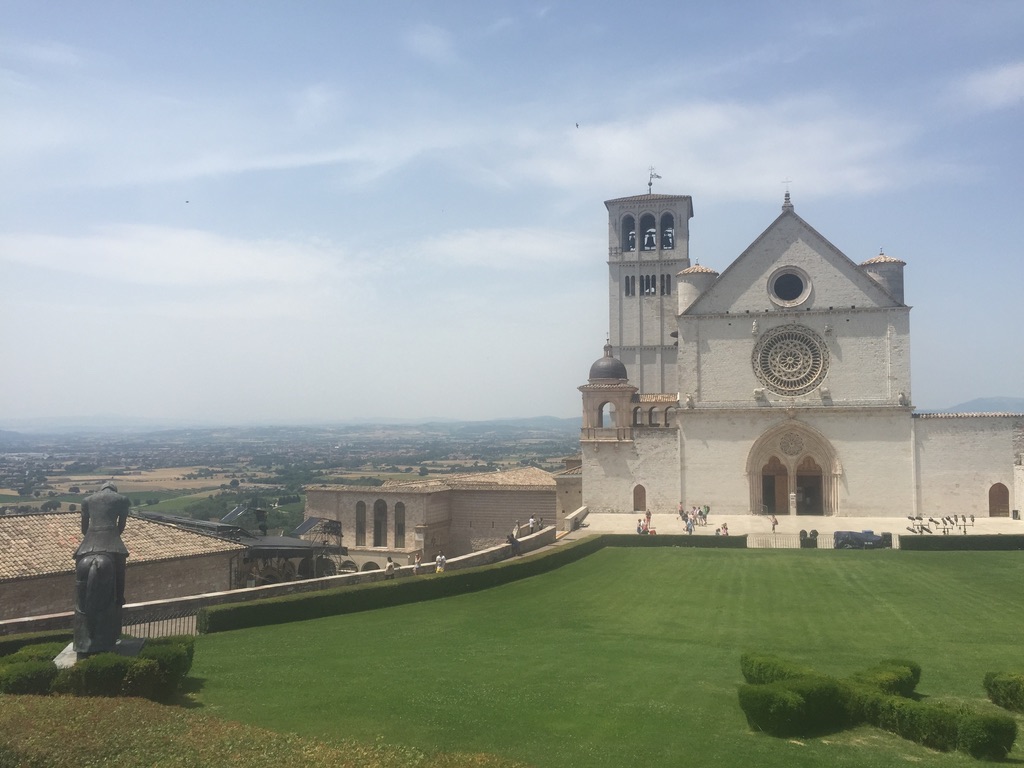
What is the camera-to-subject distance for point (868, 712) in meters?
12.1

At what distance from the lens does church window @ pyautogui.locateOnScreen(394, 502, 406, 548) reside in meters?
49.9

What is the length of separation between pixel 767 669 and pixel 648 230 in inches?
1915

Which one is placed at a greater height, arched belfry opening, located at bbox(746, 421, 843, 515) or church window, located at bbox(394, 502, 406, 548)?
arched belfry opening, located at bbox(746, 421, 843, 515)

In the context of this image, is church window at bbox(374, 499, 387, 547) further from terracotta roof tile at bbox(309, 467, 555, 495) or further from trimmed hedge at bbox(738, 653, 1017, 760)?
trimmed hedge at bbox(738, 653, 1017, 760)

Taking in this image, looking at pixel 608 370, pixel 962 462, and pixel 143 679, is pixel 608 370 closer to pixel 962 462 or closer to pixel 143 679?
pixel 962 462

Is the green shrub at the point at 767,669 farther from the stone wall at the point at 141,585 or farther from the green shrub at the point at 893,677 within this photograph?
the stone wall at the point at 141,585

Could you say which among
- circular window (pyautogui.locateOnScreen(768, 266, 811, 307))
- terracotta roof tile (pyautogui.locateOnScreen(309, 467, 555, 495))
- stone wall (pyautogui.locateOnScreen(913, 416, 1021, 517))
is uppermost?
circular window (pyautogui.locateOnScreen(768, 266, 811, 307))

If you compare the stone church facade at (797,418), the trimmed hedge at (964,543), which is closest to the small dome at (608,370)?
the stone church facade at (797,418)

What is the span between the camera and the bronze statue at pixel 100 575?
13.4 m

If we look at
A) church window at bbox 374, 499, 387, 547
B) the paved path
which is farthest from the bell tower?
church window at bbox 374, 499, 387, 547

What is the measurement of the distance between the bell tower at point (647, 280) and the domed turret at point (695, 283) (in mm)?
10754

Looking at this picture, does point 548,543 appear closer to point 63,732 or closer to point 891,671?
point 891,671

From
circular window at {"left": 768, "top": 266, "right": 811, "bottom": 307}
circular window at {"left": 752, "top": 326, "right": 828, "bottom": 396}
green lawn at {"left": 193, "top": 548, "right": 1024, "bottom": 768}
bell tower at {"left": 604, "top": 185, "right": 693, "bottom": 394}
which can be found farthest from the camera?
bell tower at {"left": 604, "top": 185, "right": 693, "bottom": 394}

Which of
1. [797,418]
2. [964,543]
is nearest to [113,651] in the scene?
[964,543]
